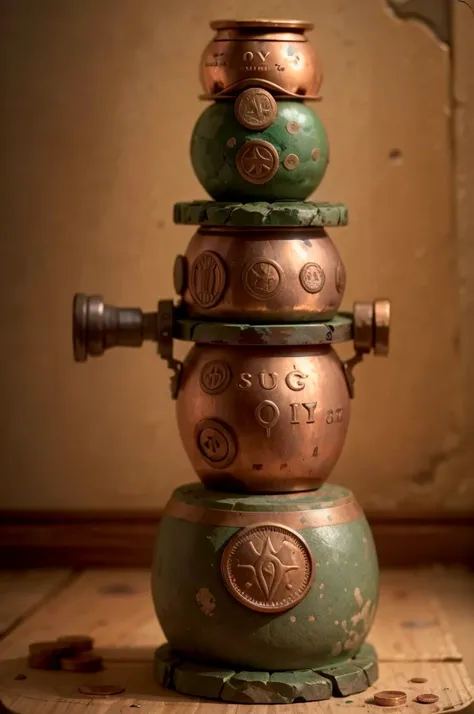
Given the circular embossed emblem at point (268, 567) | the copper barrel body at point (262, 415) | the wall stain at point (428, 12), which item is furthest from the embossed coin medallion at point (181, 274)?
the wall stain at point (428, 12)

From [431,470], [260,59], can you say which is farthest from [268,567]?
[431,470]

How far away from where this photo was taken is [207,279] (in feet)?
8.71

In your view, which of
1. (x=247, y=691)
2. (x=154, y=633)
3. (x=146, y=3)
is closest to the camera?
(x=247, y=691)

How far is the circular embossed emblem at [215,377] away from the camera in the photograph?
2.63 meters

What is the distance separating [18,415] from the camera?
11.6 feet

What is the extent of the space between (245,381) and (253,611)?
40 centimetres

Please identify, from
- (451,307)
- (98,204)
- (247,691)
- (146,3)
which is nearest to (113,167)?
(98,204)

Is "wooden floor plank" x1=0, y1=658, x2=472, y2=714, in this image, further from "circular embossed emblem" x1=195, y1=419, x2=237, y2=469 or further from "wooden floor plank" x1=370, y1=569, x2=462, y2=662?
"circular embossed emblem" x1=195, y1=419, x2=237, y2=469

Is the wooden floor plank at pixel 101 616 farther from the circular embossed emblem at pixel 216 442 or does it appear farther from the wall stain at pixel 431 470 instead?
→ the wall stain at pixel 431 470

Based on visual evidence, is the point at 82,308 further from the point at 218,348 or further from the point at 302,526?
the point at 302,526

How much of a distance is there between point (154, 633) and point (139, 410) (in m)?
0.65

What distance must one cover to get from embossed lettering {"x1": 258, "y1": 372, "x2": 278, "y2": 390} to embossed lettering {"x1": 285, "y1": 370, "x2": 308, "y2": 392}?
22 millimetres

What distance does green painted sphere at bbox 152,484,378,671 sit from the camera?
2.60 metres

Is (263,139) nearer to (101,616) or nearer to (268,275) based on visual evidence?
(268,275)
